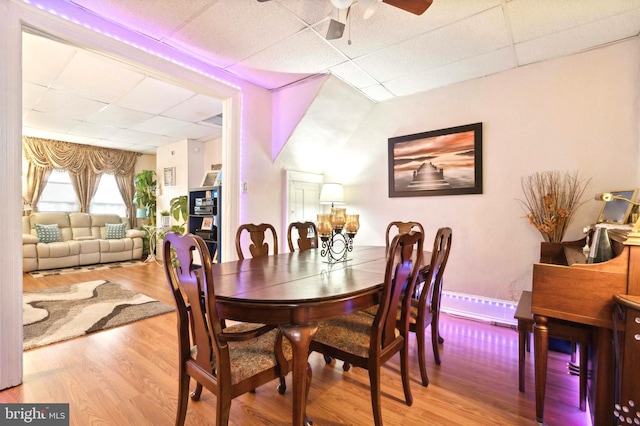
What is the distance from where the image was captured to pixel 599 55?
8.35 ft

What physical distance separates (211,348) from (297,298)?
1.38 ft

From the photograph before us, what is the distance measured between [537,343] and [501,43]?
2.35 m

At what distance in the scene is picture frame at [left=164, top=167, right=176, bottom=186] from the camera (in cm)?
624

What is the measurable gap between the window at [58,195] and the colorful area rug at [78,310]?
10.5 feet

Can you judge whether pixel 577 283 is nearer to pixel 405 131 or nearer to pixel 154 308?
pixel 405 131

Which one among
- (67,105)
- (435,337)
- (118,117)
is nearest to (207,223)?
(118,117)

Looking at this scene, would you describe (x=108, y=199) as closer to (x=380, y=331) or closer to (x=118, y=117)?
(x=118, y=117)

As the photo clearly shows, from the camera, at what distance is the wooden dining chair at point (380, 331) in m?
1.42

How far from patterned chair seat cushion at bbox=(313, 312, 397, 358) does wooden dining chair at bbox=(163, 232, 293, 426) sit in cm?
25

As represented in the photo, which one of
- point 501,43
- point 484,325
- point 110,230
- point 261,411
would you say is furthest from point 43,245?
point 501,43

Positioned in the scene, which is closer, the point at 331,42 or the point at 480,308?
the point at 331,42

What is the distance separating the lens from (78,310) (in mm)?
3168

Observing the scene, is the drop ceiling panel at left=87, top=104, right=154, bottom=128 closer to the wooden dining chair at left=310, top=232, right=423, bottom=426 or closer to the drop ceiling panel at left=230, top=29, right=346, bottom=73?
the drop ceiling panel at left=230, top=29, right=346, bottom=73
